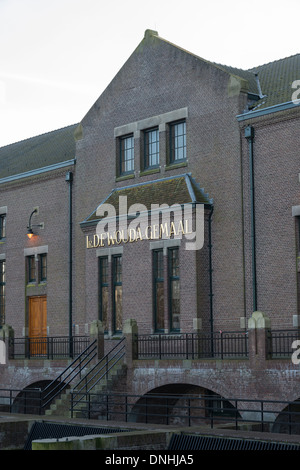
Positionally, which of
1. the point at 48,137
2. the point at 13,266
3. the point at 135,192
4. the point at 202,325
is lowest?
the point at 202,325

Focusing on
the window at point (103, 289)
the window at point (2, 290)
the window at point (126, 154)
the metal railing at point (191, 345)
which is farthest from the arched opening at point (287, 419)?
the window at point (2, 290)

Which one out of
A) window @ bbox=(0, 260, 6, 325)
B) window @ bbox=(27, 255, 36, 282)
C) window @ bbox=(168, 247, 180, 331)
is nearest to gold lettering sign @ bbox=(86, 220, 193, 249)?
window @ bbox=(168, 247, 180, 331)

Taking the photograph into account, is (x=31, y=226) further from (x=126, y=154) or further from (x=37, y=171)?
(x=126, y=154)

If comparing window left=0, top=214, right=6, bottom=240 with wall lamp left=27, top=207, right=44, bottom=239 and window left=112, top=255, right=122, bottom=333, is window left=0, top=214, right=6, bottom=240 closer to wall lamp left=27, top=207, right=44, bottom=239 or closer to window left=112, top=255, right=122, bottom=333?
wall lamp left=27, top=207, right=44, bottom=239

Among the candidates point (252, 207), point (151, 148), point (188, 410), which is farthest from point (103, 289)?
point (188, 410)

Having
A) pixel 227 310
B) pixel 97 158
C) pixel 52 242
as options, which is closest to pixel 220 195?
pixel 227 310

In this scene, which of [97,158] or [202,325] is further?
[97,158]

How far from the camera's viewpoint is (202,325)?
27359 millimetres

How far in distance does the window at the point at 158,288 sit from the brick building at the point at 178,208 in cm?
7

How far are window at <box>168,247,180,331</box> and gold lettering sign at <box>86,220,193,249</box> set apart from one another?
0.66 m

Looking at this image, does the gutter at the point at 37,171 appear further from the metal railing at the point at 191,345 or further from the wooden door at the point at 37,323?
the metal railing at the point at 191,345

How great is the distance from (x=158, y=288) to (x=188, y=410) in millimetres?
5422
